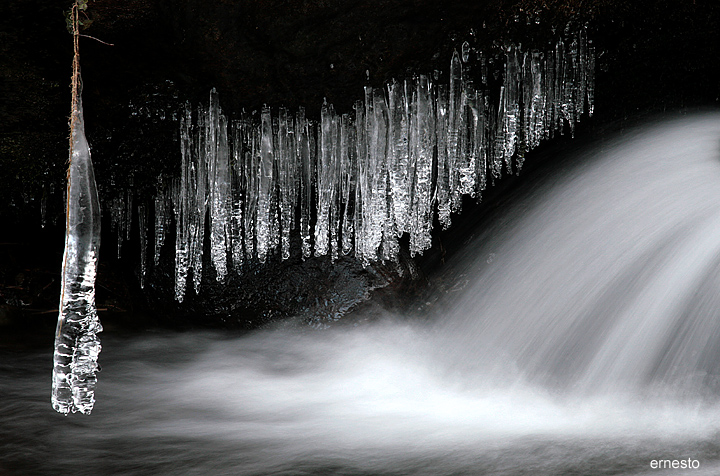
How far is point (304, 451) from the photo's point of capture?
8.40 feet

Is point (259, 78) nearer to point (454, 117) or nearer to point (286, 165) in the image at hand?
point (286, 165)

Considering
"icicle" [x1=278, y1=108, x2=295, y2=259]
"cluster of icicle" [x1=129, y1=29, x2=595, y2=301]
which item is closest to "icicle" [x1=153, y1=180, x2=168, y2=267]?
"cluster of icicle" [x1=129, y1=29, x2=595, y2=301]

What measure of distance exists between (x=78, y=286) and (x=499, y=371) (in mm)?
2069

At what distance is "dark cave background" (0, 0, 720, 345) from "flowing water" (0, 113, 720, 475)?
9.1 inches

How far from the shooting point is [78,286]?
255cm

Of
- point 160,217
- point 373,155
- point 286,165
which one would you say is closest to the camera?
point 373,155

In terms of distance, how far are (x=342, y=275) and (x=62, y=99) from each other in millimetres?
2053

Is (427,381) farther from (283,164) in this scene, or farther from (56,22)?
(56,22)

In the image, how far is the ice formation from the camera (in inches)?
99.5

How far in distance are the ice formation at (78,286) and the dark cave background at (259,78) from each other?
129 cm

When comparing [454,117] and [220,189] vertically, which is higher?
[454,117]

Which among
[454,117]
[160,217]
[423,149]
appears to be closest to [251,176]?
[160,217]

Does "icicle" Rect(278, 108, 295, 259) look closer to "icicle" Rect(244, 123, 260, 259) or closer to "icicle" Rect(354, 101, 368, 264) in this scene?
"icicle" Rect(244, 123, 260, 259)

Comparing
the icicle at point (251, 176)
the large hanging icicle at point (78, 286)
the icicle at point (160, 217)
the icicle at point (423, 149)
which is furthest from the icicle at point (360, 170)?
the large hanging icicle at point (78, 286)
